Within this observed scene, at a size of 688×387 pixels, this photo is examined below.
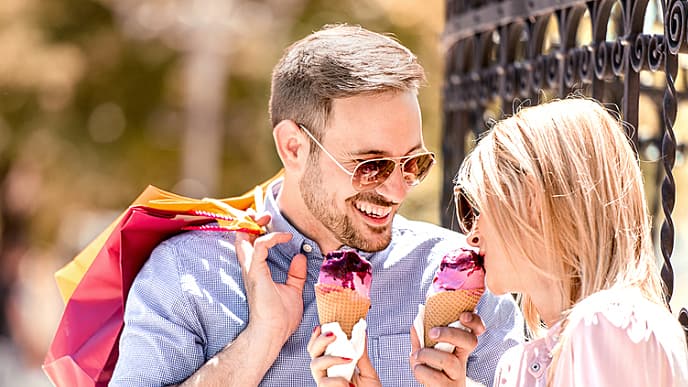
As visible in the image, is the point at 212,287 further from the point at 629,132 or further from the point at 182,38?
the point at 182,38

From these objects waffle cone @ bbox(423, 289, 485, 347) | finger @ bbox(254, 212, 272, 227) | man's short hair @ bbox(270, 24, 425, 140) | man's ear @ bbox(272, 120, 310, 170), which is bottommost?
waffle cone @ bbox(423, 289, 485, 347)

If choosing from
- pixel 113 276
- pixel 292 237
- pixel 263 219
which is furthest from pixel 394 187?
pixel 113 276

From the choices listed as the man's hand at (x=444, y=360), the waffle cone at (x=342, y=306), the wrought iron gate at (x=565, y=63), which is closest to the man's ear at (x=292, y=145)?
the waffle cone at (x=342, y=306)

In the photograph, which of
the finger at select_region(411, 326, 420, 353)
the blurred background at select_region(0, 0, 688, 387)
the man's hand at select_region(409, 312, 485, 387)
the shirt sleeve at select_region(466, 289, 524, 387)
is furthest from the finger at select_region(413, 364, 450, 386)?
the blurred background at select_region(0, 0, 688, 387)

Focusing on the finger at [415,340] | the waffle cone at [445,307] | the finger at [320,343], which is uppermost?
the waffle cone at [445,307]

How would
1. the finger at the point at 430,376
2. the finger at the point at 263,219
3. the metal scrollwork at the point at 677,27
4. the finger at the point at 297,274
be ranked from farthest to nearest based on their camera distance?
the finger at the point at 263,219 < the finger at the point at 297,274 < the finger at the point at 430,376 < the metal scrollwork at the point at 677,27

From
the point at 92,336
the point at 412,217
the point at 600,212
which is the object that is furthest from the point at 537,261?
the point at 412,217

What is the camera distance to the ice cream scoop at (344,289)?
3062mm

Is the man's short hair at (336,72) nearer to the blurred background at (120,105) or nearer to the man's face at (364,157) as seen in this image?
the man's face at (364,157)

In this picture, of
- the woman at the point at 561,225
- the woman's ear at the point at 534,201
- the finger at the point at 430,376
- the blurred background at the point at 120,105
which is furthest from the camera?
the blurred background at the point at 120,105

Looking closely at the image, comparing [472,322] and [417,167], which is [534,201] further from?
[417,167]

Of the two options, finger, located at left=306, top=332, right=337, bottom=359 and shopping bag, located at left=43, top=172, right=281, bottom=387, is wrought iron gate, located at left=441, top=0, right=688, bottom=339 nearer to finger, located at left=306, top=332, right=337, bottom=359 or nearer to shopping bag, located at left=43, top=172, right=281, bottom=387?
finger, located at left=306, top=332, right=337, bottom=359

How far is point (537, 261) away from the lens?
2770 mm

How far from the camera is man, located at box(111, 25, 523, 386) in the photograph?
10.9 ft
